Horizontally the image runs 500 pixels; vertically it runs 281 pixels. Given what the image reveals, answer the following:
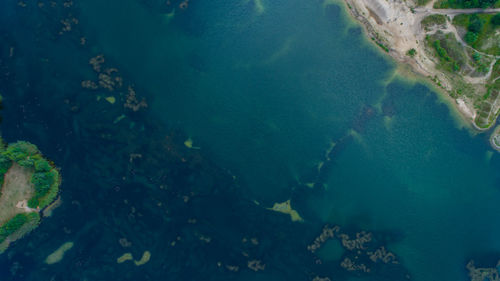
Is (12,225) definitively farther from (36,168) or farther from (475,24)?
(475,24)

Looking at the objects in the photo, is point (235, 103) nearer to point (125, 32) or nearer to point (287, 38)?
point (287, 38)

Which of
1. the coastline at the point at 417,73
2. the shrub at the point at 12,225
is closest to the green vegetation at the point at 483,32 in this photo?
the coastline at the point at 417,73

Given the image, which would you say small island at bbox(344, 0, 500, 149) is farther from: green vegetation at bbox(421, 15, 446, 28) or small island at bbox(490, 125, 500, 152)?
small island at bbox(490, 125, 500, 152)

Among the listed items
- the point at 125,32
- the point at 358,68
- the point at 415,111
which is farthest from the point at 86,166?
the point at 415,111

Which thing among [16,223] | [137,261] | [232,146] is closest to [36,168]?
[16,223]

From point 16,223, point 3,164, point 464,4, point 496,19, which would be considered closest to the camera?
point 496,19
